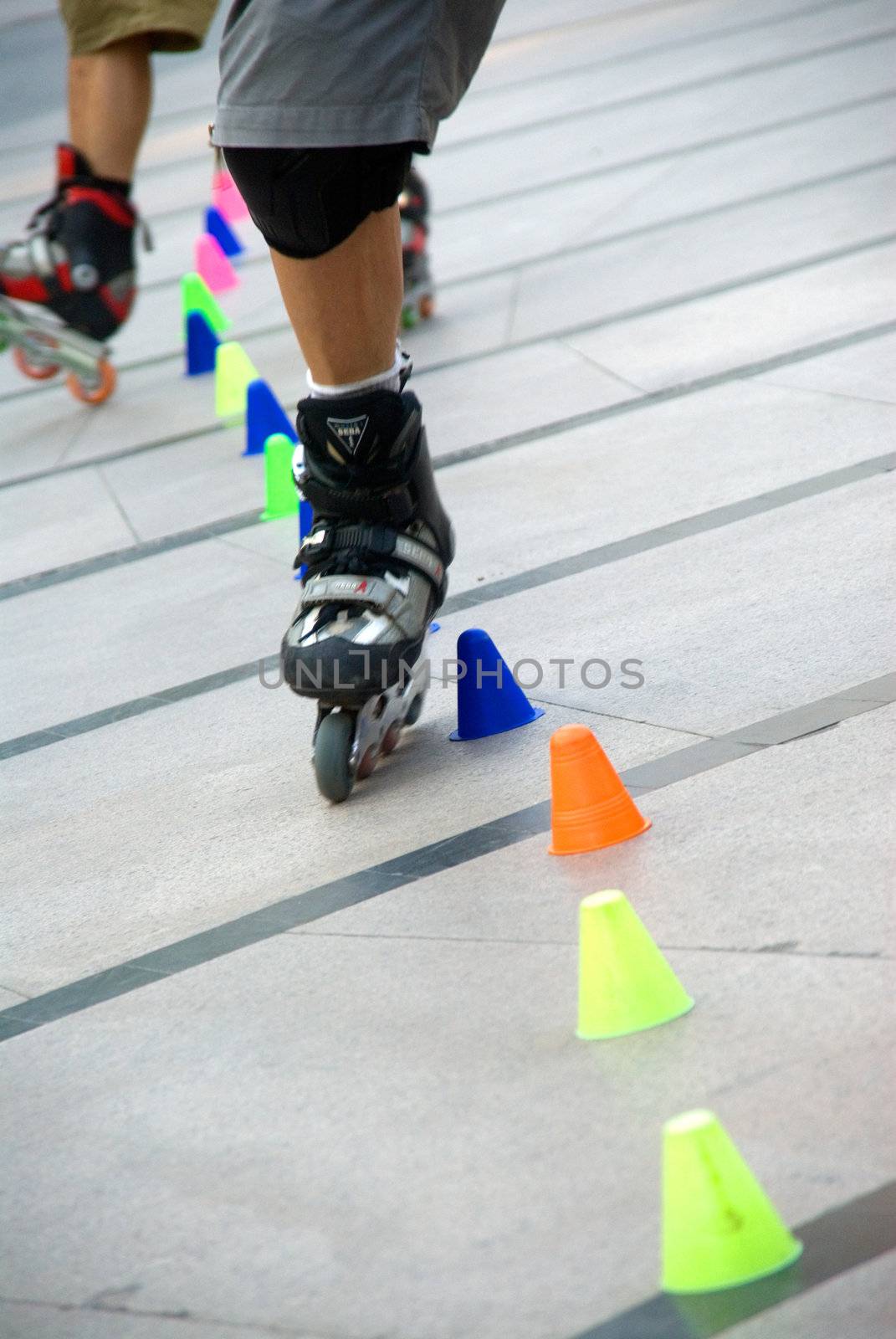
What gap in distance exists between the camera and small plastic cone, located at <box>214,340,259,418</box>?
4.58 metres

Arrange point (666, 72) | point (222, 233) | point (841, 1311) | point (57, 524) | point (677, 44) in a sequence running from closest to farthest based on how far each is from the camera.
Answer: point (841, 1311) → point (57, 524) → point (222, 233) → point (666, 72) → point (677, 44)

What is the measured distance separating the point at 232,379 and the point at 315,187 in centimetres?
248

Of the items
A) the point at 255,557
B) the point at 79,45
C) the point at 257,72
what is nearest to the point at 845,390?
the point at 255,557

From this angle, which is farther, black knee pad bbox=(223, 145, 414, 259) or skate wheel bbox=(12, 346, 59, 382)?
skate wheel bbox=(12, 346, 59, 382)

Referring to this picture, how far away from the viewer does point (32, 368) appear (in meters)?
5.07

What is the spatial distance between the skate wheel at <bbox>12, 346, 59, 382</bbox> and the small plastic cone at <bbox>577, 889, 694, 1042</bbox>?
3839 millimetres

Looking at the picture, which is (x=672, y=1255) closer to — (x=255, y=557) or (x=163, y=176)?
(x=255, y=557)

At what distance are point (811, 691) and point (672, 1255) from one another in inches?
44.5

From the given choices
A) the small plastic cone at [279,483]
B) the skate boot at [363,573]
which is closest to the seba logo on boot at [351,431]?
the skate boot at [363,573]

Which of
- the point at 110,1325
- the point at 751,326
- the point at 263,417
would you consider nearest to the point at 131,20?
the point at 263,417

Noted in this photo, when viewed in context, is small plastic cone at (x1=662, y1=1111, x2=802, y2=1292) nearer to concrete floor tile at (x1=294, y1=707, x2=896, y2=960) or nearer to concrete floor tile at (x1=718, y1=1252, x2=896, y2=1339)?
concrete floor tile at (x1=718, y1=1252, x2=896, y2=1339)

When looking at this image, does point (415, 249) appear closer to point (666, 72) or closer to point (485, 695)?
point (485, 695)

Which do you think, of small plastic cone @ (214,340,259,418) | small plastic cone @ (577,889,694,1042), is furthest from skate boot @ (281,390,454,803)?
small plastic cone @ (214,340,259,418)

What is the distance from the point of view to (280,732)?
8.21 feet
